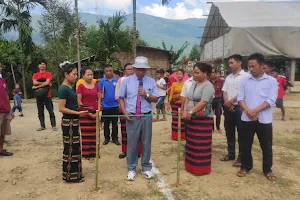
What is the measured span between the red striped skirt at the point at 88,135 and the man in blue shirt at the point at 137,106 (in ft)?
3.59

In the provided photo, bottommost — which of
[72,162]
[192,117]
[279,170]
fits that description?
[279,170]

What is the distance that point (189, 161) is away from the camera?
15.2 ft

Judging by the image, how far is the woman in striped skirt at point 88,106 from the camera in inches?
203

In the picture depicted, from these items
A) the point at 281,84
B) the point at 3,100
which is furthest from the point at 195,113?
the point at 281,84

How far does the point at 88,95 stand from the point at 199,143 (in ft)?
6.87

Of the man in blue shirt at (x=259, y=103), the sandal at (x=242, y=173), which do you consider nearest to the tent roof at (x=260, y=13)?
the man in blue shirt at (x=259, y=103)

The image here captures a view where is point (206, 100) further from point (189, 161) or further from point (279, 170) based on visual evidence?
point (279, 170)

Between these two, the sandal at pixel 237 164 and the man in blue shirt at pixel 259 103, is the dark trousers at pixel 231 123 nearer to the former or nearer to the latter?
the sandal at pixel 237 164

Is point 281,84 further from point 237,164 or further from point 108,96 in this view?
point 108,96

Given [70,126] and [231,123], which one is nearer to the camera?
[70,126]

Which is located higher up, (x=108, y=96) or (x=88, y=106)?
(x=108, y=96)

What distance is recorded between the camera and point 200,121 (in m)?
4.43

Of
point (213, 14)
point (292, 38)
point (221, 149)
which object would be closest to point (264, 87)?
point (221, 149)

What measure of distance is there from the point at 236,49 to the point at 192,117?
13.4m
